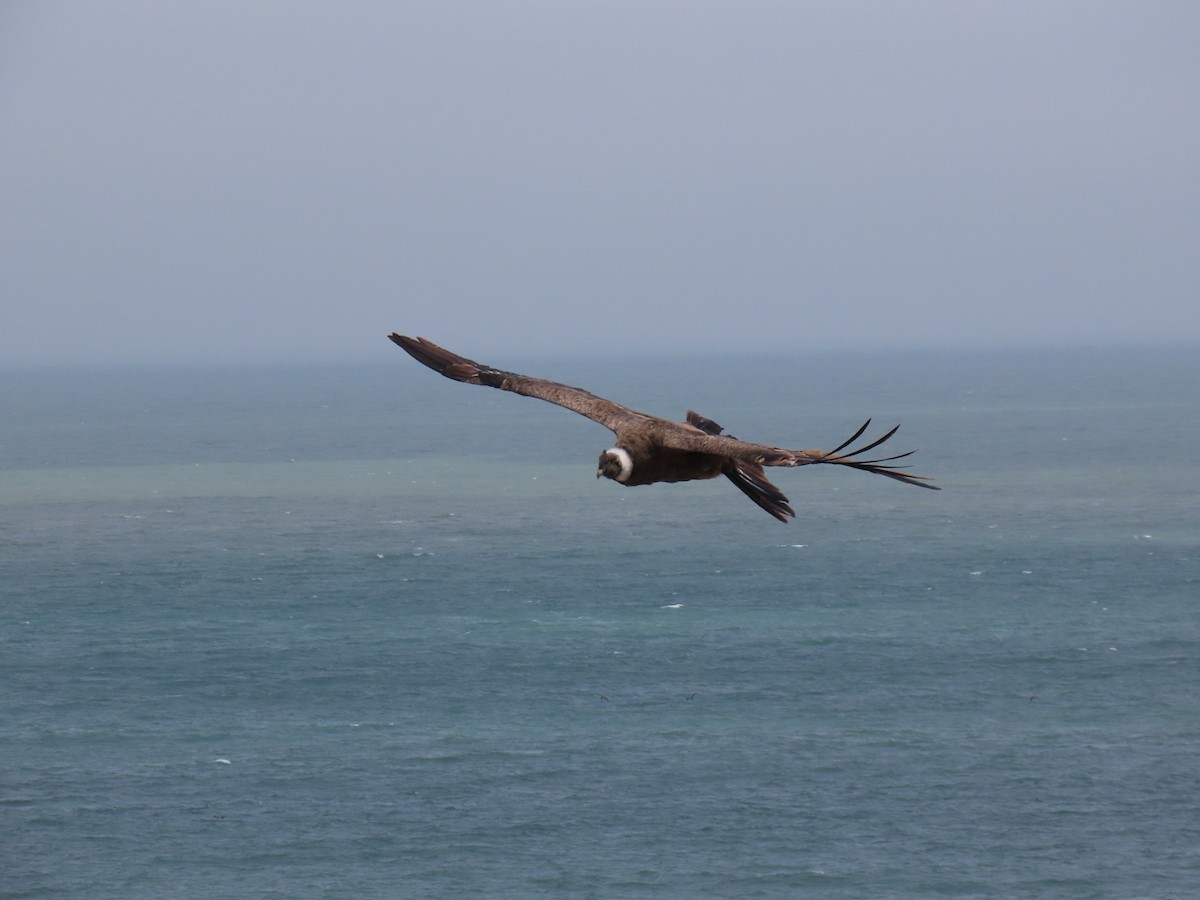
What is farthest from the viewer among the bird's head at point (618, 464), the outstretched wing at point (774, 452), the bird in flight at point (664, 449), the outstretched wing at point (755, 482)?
the bird's head at point (618, 464)

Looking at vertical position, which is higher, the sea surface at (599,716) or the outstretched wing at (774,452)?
the outstretched wing at (774,452)

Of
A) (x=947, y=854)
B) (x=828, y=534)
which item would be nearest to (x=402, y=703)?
(x=947, y=854)

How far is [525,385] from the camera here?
27719 mm

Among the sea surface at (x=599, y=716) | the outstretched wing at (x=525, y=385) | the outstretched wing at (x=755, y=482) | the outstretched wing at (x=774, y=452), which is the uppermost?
Answer: the outstretched wing at (x=525, y=385)

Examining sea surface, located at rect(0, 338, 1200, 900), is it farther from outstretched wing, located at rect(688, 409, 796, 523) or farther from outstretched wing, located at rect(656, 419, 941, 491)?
outstretched wing, located at rect(656, 419, 941, 491)

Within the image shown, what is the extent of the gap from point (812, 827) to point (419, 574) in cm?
6892

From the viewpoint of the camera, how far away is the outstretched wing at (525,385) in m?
27.3

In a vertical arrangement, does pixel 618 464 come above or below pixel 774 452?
below

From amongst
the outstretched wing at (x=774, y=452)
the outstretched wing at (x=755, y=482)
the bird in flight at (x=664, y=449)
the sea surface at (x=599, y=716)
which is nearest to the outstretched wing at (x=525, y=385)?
the bird in flight at (x=664, y=449)

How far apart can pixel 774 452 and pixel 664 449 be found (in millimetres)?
4566

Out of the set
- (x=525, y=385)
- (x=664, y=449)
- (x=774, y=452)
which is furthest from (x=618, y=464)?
(x=774, y=452)

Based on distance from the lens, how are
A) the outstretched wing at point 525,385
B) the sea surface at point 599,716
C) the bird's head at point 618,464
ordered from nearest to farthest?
1. the bird's head at point 618,464
2. the outstretched wing at point 525,385
3. the sea surface at point 599,716

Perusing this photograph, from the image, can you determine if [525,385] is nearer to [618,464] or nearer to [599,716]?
[618,464]

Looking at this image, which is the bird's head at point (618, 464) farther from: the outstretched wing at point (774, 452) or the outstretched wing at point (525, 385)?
the outstretched wing at point (525, 385)
